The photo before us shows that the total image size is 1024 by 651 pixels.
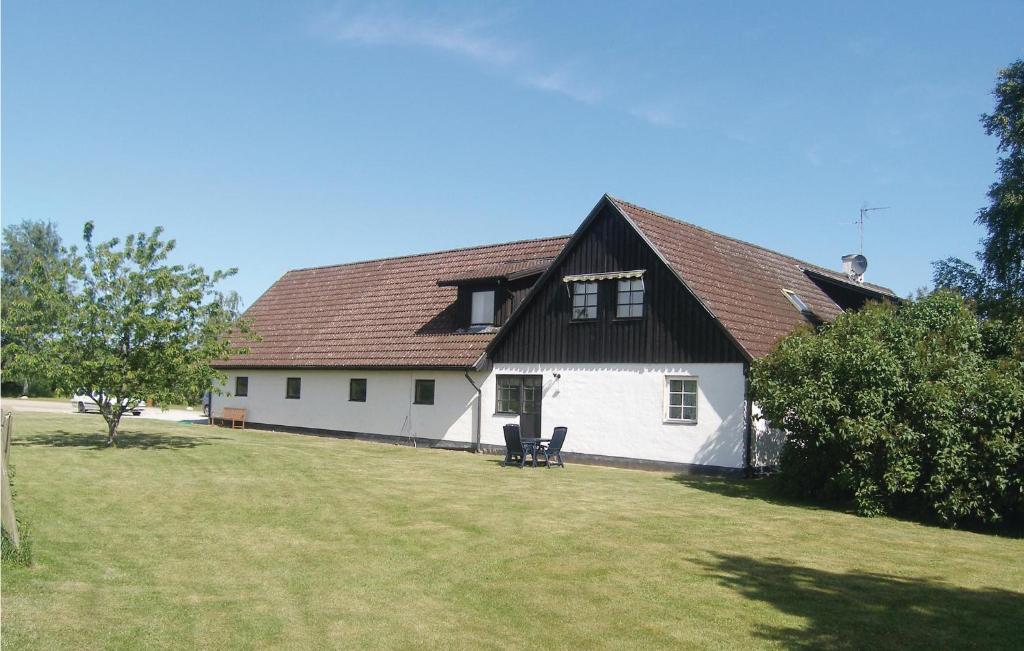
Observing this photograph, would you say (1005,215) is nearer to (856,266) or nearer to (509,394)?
(856,266)

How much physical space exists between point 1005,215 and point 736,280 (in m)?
8.90

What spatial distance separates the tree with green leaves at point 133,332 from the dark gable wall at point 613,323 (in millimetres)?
8577

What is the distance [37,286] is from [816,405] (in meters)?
18.8

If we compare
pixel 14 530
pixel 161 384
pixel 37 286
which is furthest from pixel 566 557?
pixel 37 286

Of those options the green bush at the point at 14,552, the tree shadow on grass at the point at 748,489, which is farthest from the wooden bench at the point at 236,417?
the green bush at the point at 14,552

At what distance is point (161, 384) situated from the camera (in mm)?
23062

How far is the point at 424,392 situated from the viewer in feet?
92.4

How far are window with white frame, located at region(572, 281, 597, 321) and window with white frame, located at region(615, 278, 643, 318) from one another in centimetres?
78

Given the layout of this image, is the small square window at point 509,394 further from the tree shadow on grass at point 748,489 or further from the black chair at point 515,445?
the tree shadow on grass at point 748,489

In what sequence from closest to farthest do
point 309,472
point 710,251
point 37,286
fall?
point 309,472
point 37,286
point 710,251

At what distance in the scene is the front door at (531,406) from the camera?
25156 mm

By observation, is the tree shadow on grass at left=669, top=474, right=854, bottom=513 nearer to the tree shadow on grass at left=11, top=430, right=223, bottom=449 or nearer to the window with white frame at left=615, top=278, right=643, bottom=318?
the window with white frame at left=615, top=278, right=643, bottom=318

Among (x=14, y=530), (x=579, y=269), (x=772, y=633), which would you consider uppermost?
(x=579, y=269)

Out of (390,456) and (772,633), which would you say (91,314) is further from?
(772,633)
